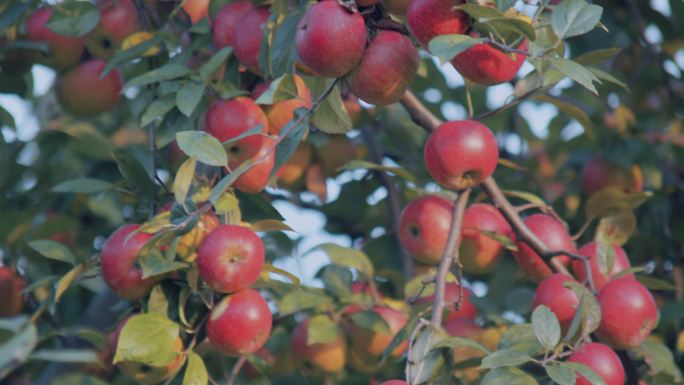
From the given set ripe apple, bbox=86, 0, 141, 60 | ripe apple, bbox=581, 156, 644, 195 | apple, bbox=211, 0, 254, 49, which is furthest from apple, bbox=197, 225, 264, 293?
ripe apple, bbox=581, 156, 644, 195

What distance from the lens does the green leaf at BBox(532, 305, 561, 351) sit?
1.46 m

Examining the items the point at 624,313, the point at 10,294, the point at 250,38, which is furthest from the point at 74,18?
the point at 624,313

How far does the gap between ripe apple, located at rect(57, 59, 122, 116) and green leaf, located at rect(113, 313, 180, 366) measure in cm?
89

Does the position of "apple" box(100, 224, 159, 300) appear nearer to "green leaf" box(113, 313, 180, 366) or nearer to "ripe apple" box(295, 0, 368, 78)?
"green leaf" box(113, 313, 180, 366)

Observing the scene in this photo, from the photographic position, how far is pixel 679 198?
2752 millimetres

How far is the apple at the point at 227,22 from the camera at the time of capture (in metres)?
1.89

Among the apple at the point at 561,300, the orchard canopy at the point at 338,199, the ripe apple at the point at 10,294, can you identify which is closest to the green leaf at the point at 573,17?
the orchard canopy at the point at 338,199

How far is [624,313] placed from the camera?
1740 millimetres

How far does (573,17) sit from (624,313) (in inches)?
22.1

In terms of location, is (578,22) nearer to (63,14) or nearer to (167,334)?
(167,334)

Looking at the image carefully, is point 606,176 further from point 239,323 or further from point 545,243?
point 239,323

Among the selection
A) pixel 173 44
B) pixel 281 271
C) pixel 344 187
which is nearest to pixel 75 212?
pixel 344 187

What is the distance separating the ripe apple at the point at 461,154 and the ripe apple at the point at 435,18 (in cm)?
31

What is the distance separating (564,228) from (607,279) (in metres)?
0.16
